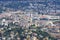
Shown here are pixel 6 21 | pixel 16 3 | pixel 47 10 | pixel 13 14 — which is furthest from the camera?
pixel 16 3

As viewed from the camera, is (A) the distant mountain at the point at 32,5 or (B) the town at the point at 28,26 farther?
(A) the distant mountain at the point at 32,5

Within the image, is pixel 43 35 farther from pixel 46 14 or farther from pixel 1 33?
pixel 46 14

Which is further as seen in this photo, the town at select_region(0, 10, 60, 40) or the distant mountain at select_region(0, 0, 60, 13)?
the distant mountain at select_region(0, 0, 60, 13)

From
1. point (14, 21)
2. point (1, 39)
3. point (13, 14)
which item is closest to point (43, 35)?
point (1, 39)

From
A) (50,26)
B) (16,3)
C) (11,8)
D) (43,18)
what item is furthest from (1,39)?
(16,3)

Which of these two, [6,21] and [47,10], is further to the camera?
[47,10]

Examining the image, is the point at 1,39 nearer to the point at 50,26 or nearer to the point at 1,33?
the point at 1,33

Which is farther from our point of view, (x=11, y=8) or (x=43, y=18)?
(x=11, y=8)

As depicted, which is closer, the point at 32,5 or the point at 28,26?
the point at 28,26

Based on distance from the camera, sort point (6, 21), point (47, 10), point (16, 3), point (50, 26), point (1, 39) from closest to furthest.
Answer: point (1, 39) < point (50, 26) < point (6, 21) < point (47, 10) < point (16, 3)
